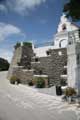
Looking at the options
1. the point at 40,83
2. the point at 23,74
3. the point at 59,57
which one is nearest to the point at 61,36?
the point at 59,57

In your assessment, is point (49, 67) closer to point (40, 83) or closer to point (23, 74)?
point (40, 83)

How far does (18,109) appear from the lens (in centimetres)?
1485

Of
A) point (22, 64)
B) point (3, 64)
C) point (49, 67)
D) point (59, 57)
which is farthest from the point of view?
point (3, 64)

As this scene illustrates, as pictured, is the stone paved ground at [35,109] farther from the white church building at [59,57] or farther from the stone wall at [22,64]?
the stone wall at [22,64]

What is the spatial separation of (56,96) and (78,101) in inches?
123

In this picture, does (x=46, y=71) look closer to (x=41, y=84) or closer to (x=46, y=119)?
(x=41, y=84)

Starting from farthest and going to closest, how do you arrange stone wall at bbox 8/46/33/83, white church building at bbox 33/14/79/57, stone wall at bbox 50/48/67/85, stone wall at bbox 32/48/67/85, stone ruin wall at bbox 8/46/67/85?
1. white church building at bbox 33/14/79/57
2. stone wall at bbox 8/46/33/83
3. stone ruin wall at bbox 8/46/67/85
4. stone wall at bbox 32/48/67/85
5. stone wall at bbox 50/48/67/85

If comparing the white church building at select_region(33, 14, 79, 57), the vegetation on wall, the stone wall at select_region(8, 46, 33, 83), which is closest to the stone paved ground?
the stone wall at select_region(8, 46, 33, 83)

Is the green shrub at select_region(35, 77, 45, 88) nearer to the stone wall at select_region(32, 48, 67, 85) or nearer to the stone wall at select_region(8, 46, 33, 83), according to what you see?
the stone wall at select_region(32, 48, 67, 85)

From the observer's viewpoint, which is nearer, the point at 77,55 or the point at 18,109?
the point at 18,109

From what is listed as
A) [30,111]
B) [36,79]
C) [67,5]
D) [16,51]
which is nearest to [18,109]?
[30,111]

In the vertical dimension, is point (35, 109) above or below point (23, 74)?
below

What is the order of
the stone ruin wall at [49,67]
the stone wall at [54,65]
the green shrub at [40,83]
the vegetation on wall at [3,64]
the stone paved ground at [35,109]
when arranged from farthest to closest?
the vegetation on wall at [3,64]
the stone ruin wall at [49,67]
the stone wall at [54,65]
the green shrub at [40,83]
the stone paved ground at [35,109]

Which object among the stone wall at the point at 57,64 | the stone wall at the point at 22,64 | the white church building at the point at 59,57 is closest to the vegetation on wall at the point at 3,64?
the stone wall at the point at 22,64
